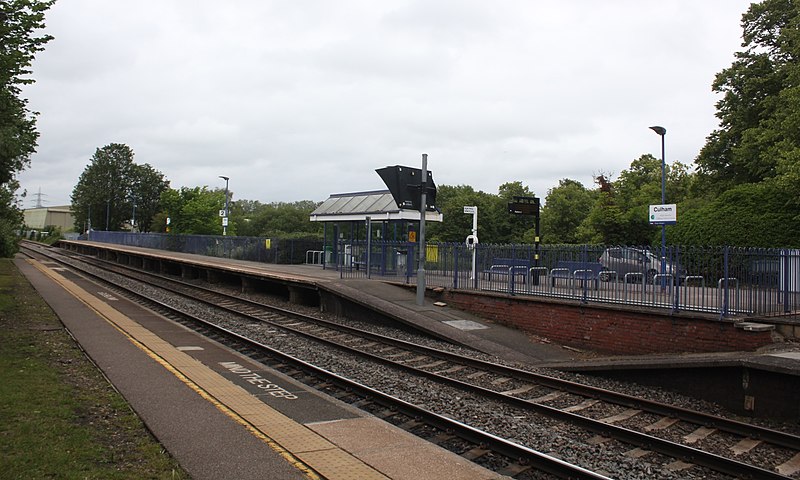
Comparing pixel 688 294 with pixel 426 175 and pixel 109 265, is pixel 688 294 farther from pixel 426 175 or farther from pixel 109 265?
pixel 109 265

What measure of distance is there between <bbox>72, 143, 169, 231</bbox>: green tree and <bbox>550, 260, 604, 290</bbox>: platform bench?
3892 inches

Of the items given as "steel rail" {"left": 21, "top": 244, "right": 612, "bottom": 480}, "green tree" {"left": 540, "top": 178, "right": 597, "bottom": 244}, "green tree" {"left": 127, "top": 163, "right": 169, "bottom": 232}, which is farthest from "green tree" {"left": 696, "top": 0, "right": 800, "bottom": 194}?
"green tree" {"left": 127, "top": 163, "right": 169, "bottom": 232}

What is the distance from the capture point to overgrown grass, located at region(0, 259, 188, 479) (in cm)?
535

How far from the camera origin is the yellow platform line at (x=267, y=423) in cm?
555

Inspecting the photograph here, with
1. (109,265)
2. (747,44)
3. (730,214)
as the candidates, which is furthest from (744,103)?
(109,265)

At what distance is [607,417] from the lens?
857 cm

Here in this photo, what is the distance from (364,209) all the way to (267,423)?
22473 millimetres

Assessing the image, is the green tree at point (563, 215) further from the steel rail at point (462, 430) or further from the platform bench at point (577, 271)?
the steel rail at point (462, 430)

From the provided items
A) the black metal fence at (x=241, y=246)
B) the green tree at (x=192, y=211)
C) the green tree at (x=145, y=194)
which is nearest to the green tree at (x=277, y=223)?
the green tree at (x=145, y=194)

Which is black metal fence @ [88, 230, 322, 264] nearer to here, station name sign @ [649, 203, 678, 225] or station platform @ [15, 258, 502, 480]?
station name sign @ [649, 203, 678, 225]

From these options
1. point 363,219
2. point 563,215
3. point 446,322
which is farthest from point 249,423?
point 563,215

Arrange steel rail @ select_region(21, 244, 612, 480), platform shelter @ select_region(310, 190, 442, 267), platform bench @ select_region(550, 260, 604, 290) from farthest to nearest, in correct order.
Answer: platform shelter @ select_region(310, 190, 442, 267)
platform bench @ select_region(550, 260, 604, 290)
steel rail @ select_region(21, 244, 612, 480)

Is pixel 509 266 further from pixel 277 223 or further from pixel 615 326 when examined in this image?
pixel 277 223

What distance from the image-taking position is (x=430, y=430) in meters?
7.61
